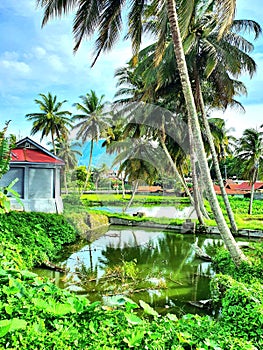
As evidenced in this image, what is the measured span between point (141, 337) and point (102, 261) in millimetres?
7759

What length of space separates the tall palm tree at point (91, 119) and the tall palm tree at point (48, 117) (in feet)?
10.1

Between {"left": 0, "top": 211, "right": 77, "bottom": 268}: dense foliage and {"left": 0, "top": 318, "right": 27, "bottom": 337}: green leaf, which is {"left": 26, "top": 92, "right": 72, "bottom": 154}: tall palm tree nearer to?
{"left": 0, "top": 211, "right": 77, "bottom": 268}: dense foliage

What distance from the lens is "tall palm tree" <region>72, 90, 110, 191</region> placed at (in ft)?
69.1

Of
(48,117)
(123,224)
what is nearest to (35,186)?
(123,224)

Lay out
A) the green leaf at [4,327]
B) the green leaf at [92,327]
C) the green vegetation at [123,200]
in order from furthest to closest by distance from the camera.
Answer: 1. the green vegetation at [123,200]
2. the green leaf at [92,327]
3. the green leaf at [4,327]

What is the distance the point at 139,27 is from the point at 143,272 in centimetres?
634

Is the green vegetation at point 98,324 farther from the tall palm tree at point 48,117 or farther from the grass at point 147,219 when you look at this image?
the tall palm tree at point 48,117

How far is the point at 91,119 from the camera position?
21.9m

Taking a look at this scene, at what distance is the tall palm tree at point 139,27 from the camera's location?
6.79m

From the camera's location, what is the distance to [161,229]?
16.4m

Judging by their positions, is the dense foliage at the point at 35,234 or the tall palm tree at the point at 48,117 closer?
the dense foliage at the point at 35,234

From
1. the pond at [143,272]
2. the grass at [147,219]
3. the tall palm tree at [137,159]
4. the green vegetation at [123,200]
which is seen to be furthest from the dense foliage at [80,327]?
the green vegetation at [123,200]

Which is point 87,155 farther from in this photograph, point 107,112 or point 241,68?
point 241,68

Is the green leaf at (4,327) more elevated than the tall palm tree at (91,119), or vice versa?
the tall palm tree at (91,119)
